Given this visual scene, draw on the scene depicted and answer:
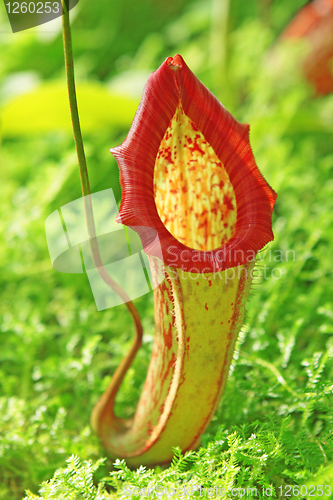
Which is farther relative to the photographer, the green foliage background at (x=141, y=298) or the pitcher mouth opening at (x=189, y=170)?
the green foliage background at (x=141, y=298)

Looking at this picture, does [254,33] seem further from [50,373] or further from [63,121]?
[50,373]

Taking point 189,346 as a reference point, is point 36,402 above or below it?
below

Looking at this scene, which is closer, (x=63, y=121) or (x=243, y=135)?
(x=243, y=135)

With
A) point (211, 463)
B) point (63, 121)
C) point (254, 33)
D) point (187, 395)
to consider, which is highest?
point (254, 33)

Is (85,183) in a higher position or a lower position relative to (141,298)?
higher

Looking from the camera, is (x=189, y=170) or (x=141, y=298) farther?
(x=141, y=298)

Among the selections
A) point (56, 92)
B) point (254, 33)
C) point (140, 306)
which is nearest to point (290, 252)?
point (140, 306)

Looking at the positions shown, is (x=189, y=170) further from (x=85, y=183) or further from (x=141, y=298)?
(x=141, y=298)

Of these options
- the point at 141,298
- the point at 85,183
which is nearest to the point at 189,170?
the point at 85,183
